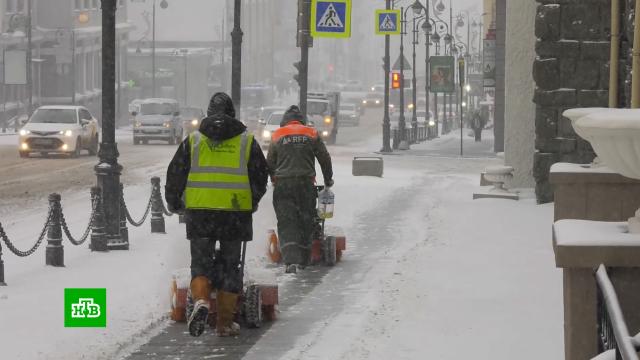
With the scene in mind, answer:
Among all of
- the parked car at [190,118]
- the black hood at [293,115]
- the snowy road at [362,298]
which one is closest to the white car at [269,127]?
the parked car at [190,118]

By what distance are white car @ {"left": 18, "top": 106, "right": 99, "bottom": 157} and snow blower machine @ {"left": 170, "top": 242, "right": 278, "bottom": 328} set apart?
30748 millimetres

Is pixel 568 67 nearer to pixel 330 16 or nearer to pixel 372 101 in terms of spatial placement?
pixel 330 16

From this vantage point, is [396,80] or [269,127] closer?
[269,127]

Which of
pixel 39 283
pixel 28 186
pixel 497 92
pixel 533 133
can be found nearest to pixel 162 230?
pixel 39 283

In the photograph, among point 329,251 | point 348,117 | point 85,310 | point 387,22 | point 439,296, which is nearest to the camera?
point 85,310

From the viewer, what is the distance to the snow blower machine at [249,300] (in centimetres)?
1081

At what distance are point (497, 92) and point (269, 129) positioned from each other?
9157 mm

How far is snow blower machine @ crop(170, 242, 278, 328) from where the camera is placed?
10812 millimetres

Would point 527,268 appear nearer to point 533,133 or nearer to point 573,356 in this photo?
point 573,356

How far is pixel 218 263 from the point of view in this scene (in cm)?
1038

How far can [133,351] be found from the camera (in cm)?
981

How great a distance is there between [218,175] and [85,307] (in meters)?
1.95

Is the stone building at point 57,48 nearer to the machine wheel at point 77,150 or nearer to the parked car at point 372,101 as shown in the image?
the machine wheel at point 77,150

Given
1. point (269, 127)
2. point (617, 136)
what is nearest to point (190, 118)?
point (269, 127)
